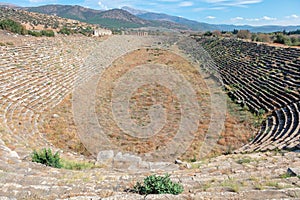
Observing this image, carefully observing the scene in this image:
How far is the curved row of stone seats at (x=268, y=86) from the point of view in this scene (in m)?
10.1

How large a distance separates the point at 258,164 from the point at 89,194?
180 inches

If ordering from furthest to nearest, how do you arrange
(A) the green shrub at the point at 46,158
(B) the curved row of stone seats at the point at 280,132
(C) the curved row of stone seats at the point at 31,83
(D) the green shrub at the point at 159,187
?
(C) the curved row of stone seats at the point at 31,83 → (B) the curved row of stone seats at the point at 280,132 → (A) the green shrub at the point at 46,158 → (D) the green shrub at the point at 159,187

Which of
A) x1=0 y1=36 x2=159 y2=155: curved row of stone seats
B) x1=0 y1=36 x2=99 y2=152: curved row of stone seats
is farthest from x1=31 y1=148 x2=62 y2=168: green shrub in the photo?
x1=0 y1=36 x2=99 y2=152: curved row of stone seats

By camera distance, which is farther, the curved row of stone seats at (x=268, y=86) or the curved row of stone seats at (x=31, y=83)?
the curved row of stone seats at (x=268, y=86)

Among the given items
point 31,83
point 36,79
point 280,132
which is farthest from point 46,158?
point 36,79

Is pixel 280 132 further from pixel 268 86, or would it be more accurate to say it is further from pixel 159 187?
pixel 159 187

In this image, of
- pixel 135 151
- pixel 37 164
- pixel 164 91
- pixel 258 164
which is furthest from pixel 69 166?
pixel 164 91

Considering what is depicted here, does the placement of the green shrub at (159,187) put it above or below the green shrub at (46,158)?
above

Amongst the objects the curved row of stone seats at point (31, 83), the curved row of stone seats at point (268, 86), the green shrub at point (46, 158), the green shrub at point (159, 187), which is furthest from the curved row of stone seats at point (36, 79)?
the curved row of stone seats at point (268, 86)

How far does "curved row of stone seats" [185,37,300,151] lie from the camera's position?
1015cm

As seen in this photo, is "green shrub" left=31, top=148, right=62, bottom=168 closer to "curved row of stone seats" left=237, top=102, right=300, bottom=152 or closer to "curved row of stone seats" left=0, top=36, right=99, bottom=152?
"curved row of stone seats" left=0, top=36, right=99, bottom=152

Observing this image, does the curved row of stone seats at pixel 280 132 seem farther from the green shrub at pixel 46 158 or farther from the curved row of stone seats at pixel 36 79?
the curved row of stone seats at pixel 36 79

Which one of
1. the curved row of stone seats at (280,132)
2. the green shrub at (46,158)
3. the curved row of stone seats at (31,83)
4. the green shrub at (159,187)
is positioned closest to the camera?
the green shrub at (159,187)

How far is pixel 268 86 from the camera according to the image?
16.8 m
